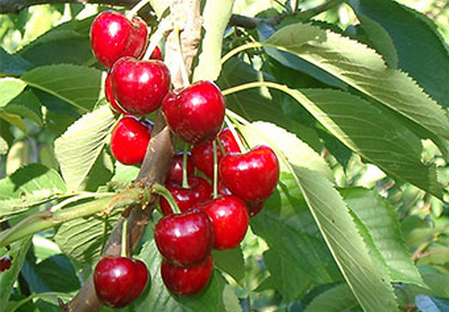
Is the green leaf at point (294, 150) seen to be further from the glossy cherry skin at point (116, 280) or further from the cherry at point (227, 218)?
the glossy cherry skin at point (116, 280)

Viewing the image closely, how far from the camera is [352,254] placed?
2.38 feet

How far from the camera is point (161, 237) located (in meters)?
0.71

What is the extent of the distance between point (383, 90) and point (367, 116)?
76 millimetres

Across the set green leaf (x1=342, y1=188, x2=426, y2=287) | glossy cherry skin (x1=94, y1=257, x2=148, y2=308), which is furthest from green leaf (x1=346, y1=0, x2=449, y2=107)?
glossy cherry skin (x1=94, y1=257, x2=148, y2=308)

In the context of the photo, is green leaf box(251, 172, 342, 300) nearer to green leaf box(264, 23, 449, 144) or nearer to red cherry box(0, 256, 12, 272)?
green leaf box(264, 23, 449, 144)

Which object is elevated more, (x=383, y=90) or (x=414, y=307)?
(x=383, y=90)

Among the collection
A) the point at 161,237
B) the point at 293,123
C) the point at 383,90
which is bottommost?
the point at 293,123

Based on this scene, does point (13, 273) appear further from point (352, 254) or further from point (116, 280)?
point (352, 254)

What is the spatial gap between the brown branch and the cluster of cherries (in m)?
0.02

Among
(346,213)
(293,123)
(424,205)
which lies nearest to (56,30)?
(293,123)

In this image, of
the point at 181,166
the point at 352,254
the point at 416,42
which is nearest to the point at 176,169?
the point at 181,166

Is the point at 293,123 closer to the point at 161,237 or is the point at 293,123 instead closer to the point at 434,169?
the point at 434,169

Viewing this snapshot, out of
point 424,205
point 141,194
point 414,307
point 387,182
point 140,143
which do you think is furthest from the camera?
point 387,182

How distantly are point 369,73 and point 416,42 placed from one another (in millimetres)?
454
